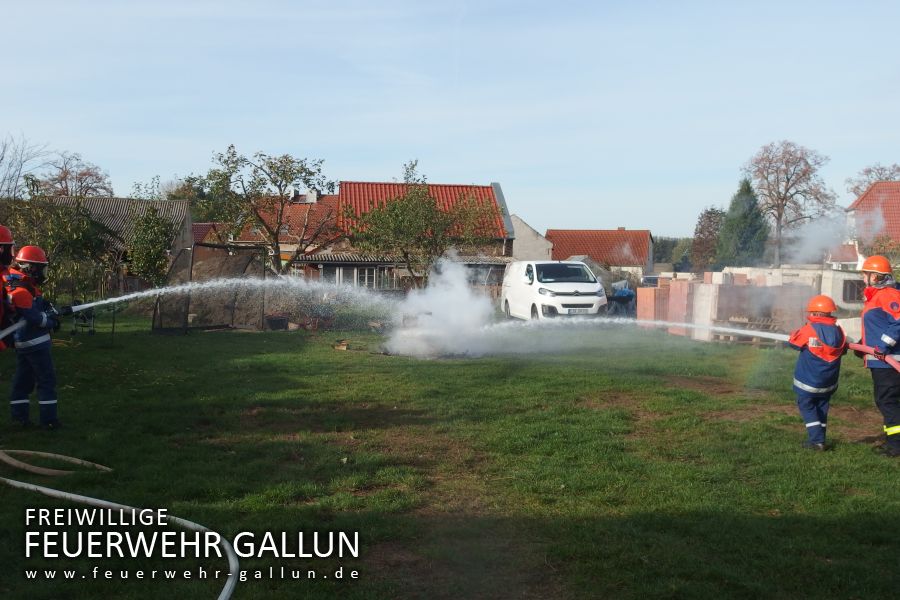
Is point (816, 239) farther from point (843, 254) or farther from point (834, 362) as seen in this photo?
point (834, 362)

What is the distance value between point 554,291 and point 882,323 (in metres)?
10.1

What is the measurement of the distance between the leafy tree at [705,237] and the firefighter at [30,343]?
5870 centimetres

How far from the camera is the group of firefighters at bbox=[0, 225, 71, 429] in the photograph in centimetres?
784

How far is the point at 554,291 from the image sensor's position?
17.3 meters

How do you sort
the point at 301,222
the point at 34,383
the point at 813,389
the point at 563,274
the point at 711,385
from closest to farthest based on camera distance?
the point at 813,389
the point at 34,383
the point at 711,385
the point at 563,274
the point at 301,222

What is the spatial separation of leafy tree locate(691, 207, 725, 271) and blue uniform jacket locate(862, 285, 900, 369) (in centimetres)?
5614

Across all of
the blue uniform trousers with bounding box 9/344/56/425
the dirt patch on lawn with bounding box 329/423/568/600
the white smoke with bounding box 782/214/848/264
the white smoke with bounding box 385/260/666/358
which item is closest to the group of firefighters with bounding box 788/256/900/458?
the dirt patch on lawn with bounding box 329/423/568/600

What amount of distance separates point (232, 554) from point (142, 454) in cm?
288

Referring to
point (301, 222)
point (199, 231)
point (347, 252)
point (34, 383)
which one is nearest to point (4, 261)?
point (34, 383)

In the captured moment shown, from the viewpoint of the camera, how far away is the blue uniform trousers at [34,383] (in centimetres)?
786

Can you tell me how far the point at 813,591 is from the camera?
4090 mm

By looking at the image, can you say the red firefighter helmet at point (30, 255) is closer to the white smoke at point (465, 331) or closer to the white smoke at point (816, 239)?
the white smoke at point (465, 331)

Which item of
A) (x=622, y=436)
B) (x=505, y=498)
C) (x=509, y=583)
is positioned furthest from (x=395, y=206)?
(x=509, y=583)

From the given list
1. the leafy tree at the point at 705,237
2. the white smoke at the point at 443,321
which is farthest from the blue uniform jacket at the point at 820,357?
the leafy tree at the point at 705,237
